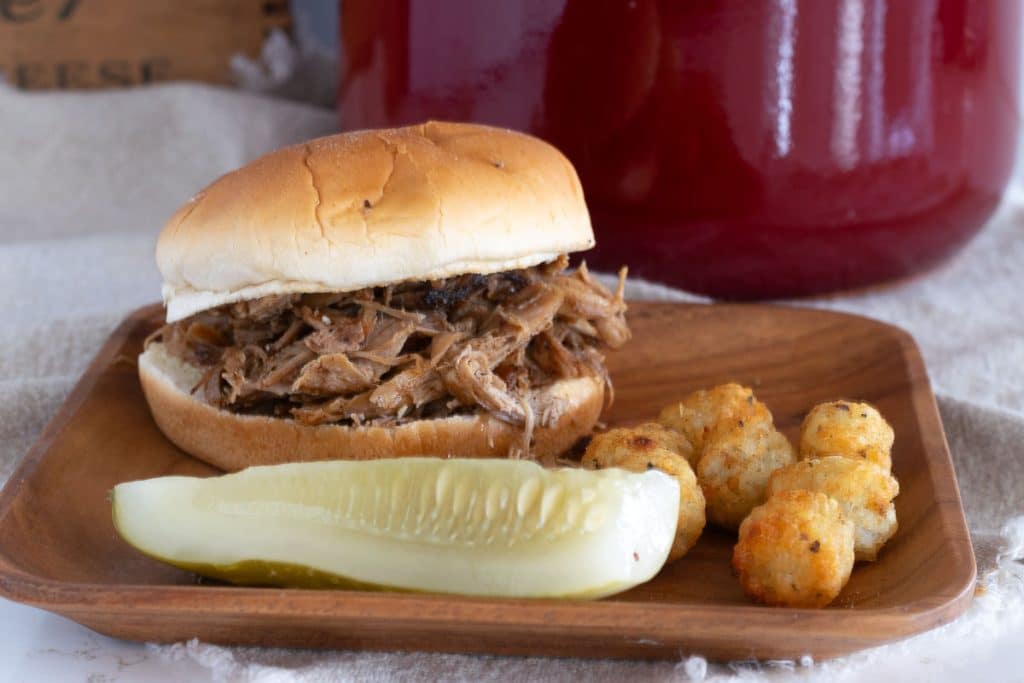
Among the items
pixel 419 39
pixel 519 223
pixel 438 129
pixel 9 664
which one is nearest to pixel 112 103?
pixel 419 39

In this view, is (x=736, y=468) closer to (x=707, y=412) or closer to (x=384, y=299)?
(x=707, y=412)

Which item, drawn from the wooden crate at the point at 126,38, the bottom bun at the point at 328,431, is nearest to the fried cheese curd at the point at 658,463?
the bottom bun at the point at 328,431

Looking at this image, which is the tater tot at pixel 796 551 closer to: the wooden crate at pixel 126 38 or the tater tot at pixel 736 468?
the tater tot at pixel 736 468

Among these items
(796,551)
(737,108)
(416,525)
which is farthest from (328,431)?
(737,108)

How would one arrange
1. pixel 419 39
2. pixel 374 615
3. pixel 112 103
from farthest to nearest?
1. pixel 112 103
2. pixel 419 39
3. pixel 374 615

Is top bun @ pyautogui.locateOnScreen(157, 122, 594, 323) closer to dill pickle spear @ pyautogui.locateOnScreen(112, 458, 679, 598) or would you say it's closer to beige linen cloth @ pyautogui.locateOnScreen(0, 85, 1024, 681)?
dill pickle spear @ pyautogui.locateOnScreen(112, 458, 679, 598)

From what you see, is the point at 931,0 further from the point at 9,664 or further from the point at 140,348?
the point at 9,664

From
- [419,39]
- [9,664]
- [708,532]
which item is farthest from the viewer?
[419,39]
